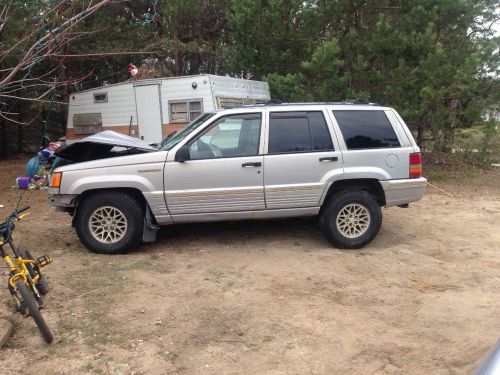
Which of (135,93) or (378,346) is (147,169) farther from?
(135,93)

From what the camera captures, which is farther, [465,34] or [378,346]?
[465,34]

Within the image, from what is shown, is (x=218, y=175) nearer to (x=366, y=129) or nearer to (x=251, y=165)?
(x=251, y=165)

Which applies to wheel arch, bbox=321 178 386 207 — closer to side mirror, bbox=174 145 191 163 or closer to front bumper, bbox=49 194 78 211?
side mirror, bbox=174 145 191 163

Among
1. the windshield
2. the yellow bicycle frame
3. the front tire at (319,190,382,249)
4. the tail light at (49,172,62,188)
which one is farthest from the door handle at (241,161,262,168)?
the yellow bicycle frame

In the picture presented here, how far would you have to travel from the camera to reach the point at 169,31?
48.6 ft

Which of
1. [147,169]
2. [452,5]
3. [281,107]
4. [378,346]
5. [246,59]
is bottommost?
[378,346]

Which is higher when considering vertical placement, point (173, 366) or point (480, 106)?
point (480, 106)

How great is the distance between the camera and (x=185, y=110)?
11648mm

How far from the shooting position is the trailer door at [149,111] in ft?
39.0

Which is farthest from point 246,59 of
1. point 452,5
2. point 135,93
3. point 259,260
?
point 259,260

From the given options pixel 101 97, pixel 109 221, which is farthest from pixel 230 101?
pixel 109 221

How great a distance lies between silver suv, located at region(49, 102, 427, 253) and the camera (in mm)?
6086

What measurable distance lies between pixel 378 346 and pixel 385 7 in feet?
34.0

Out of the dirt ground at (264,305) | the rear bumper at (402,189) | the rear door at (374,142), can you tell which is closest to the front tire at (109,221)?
the dirt ground at (264,305)
